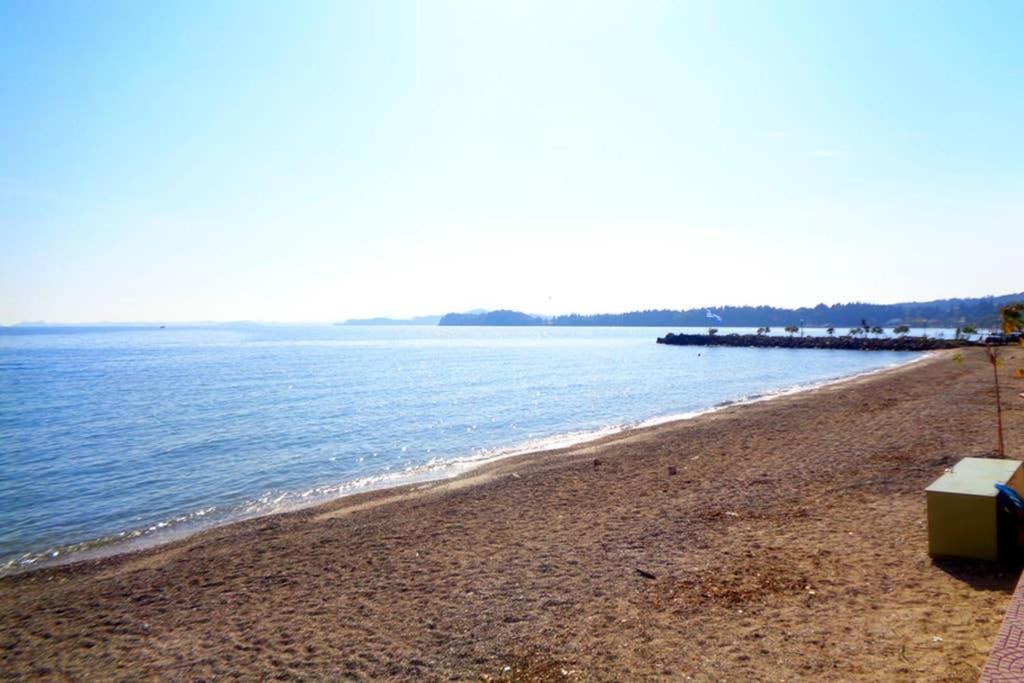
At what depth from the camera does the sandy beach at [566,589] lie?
5.30 metres

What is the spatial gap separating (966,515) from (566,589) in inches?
167

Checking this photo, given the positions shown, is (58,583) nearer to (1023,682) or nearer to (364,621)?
(364,621)

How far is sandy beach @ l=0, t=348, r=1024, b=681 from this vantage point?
5.30 meters

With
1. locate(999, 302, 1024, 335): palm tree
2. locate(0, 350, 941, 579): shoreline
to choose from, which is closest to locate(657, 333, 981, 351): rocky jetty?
locate(0, 350, 941, 579): shoreline

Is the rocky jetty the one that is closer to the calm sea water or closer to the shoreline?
the calm sea water

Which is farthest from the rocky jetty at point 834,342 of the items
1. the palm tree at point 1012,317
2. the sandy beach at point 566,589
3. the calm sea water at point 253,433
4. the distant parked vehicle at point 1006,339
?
the sandy beach at point 566,589

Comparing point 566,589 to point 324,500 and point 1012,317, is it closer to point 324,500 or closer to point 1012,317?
point 1012,317

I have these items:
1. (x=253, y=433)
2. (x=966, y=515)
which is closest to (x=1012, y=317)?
(x=966, y=515)

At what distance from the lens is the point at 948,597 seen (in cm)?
580

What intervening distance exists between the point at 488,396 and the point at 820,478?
26426 millimetres

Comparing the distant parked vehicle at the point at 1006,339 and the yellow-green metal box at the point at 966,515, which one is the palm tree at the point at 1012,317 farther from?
the yellow-green metal box at the point at 966,515

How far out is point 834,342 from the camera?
9788 cm

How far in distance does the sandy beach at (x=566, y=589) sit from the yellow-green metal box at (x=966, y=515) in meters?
Result: 0.22

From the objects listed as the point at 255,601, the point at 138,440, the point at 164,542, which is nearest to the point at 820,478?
the point at 255,601
